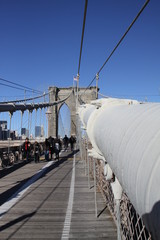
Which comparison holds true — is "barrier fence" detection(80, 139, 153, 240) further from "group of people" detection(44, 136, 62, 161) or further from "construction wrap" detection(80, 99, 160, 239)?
"group of people" detection(44, 136, 62, 161)

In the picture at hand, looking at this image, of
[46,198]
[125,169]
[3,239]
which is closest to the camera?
[125,169]

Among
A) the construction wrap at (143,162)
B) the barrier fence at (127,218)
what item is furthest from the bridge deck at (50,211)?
the construction wrap at (143,162)

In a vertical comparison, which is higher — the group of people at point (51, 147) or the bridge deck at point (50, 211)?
the group of people at point (51, 147)

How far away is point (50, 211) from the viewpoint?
4.50 metres

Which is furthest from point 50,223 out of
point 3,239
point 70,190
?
point 70,190

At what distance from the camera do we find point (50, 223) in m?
3.92

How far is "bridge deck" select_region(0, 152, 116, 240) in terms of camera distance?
11.7ft

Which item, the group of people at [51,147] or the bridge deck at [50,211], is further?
the group of people at [51,147]

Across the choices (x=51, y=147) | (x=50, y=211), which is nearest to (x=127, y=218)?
(x=50, y=211)

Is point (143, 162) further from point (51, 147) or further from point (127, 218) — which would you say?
point (51, 147)

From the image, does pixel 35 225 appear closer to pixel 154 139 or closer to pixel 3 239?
pixel 3 239

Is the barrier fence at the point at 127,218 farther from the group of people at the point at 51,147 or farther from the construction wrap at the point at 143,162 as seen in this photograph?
the group of people at the point at 51,147

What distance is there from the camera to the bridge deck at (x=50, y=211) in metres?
3.56

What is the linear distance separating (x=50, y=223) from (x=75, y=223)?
406mm
